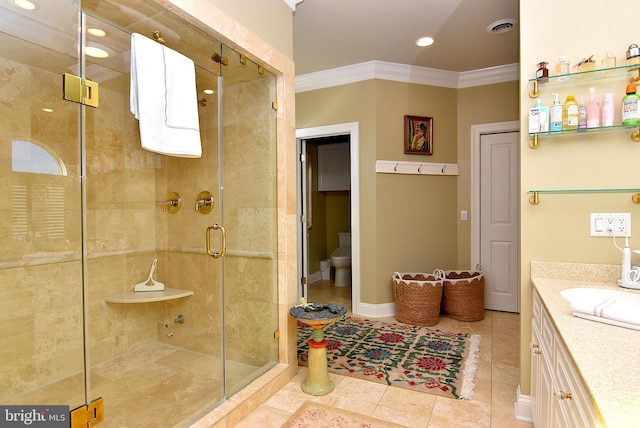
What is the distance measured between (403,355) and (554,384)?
1682 millimetres

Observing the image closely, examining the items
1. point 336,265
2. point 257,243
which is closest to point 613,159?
point 257,243

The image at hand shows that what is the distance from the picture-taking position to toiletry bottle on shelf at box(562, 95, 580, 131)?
1.77m

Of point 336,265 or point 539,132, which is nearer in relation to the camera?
point 539,132

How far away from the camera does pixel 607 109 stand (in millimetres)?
1725

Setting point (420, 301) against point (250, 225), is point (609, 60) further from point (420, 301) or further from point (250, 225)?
point (420, 301)

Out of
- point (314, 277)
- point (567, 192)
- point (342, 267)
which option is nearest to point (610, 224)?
point (567, 192)

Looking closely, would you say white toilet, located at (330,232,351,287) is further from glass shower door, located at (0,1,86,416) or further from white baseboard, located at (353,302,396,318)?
glass shower door, located at (0,1,86,416)

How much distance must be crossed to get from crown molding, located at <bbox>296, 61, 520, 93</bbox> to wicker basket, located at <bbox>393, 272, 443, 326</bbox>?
7.08ft

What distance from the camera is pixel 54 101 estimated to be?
7.17 ft

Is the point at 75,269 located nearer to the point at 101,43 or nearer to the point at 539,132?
the point at 101,43

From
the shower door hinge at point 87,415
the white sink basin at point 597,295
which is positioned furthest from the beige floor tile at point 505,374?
the shower door hinge at point 87,415

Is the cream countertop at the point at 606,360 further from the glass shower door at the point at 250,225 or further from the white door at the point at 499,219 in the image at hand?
the white door at the point at 499,219

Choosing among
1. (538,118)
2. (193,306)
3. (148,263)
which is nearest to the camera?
(538,118)

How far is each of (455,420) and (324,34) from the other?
3.01 metres
